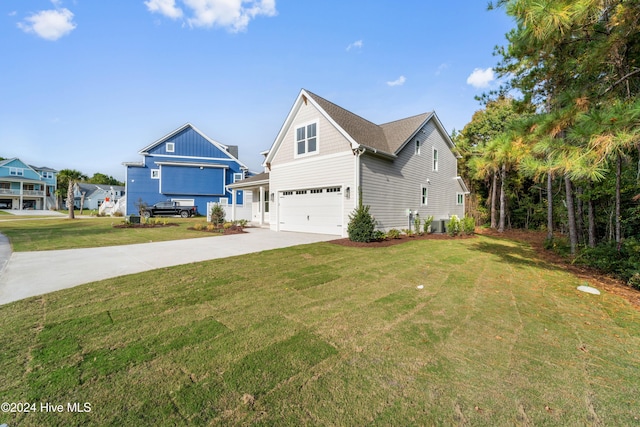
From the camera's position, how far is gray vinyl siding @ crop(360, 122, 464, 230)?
11492 mm

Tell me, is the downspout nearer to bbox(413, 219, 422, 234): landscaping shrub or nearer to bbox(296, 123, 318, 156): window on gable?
bbox(296, 123, 318, 156): window on gable

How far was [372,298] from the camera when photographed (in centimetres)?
415

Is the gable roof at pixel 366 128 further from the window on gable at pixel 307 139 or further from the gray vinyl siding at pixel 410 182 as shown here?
the window on gable at pixel 307 139

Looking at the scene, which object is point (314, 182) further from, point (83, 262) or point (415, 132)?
point (83, 262)

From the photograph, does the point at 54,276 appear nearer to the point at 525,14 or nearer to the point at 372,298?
the point at 372,298

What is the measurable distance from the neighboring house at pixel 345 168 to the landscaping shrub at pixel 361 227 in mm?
857

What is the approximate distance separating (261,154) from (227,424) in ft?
55.7

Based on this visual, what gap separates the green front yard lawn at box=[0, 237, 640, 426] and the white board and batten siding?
6.83 metres

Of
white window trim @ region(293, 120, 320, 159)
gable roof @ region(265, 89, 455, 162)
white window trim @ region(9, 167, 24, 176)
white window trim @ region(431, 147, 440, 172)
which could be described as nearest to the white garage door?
white window trim @ region(293, 120, 320, 159)

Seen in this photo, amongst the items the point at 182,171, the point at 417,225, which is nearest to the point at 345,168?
the point at 417,225

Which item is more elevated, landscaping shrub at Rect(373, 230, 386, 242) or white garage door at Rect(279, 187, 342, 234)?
white garage door at Rect(279, 187, 342, 234)

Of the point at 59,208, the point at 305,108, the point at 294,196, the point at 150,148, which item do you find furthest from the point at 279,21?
the point at 59,208

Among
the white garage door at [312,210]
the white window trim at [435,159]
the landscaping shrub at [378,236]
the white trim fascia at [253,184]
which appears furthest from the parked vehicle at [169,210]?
the white window trim at [435,159]

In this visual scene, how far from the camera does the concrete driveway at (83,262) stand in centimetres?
443
